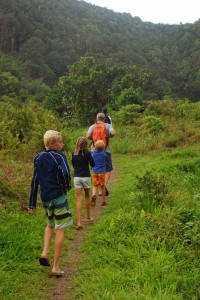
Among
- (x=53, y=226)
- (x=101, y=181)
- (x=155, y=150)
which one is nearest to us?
(x=53, y=226)

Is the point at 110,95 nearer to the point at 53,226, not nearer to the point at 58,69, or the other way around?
the point at 53,226

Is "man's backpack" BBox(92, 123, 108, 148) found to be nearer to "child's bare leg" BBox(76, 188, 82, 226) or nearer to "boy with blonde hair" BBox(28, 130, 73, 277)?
"child's bare leg" BBox(76, 188, 82, 226)

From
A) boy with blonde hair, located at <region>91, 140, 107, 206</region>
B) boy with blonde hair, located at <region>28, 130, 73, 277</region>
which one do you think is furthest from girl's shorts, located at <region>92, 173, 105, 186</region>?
boy with blonde hair, located at <region>28, 130, 73, 277</region>

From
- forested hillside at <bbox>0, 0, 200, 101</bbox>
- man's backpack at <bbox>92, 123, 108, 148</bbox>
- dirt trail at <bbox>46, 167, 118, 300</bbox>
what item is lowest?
dirt trail at <bbox>46, 167, 118, 300</bbox>

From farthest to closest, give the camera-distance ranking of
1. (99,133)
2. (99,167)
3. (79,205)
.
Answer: (99,133) < (99,167) < (79,205)

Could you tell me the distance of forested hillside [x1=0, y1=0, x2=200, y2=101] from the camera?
71.2m

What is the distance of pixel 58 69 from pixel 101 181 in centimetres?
6719

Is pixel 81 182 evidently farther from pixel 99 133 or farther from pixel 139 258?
pixel 139 258

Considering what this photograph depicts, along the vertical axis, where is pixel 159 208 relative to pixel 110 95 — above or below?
below

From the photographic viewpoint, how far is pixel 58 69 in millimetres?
72312

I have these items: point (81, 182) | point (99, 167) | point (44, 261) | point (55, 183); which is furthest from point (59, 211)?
point (99, 167)

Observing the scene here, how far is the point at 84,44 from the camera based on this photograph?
269 feet

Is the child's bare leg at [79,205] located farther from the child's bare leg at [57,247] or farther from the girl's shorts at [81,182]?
the child's bare leg at [57,247]

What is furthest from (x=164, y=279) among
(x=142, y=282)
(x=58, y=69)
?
(x=58, y=69)
